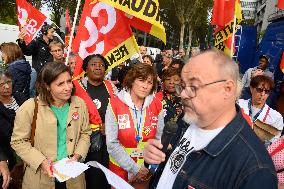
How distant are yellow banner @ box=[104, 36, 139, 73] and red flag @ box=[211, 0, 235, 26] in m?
2.40

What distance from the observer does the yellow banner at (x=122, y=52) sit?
468cm

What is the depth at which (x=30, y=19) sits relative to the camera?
6637 mm

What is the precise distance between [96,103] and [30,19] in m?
3.60

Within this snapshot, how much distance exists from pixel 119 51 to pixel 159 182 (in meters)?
2.97

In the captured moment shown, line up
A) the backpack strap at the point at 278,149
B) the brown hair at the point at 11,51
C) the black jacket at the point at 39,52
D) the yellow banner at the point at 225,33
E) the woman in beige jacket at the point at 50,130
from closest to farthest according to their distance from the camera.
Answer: the backpack strap at the point at 278,149 → the woman in beige jacket at the point at 50,130 → the brown hair at the point at 11,51 → the yellow banner at the point at 225,33 → the black jacket at the point at 39,52

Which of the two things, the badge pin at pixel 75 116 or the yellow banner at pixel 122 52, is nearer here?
the badge pin at pixel 75 116

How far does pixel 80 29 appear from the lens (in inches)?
179

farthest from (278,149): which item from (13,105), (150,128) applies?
(13,105)

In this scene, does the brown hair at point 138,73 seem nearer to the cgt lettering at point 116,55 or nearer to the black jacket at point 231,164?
the cgt lettering at point 116,55

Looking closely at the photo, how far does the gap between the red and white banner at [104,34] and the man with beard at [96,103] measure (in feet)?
1.36

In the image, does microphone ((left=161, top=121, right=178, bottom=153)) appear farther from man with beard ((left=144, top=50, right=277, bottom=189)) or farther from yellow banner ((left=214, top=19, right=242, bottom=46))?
yellow banner ((left=214, top=19, right=242, bottom=46))

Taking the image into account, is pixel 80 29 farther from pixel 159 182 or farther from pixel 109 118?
pixel 159 182

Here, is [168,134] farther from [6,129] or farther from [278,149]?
[6,129]

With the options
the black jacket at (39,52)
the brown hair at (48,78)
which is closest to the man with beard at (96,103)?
the brown hair at (48,78)
